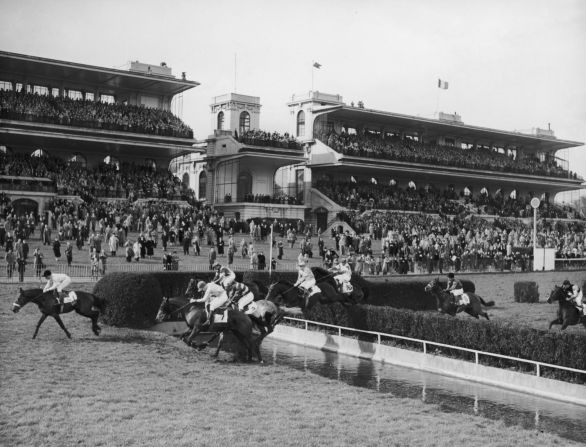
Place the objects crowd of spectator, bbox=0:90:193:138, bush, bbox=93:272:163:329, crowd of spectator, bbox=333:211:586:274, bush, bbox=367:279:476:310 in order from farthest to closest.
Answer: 1. crowd of spectator, bbox=0:90:193:138
2. crowd of spectator, bbox=333:211:586:274
3. bush, bbox=367:279:476:310
4. bush, bbox=93:272:163:329

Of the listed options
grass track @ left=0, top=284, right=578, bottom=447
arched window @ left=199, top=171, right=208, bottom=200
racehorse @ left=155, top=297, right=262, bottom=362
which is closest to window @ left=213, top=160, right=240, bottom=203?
arched window @ left=199, top=171, right=208, bottom=200

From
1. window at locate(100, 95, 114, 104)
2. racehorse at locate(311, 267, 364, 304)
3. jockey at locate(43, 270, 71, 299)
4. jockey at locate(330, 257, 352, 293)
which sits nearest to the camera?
jockey at locate(43, 270, 71, 299)

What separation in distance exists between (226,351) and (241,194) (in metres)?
35.5

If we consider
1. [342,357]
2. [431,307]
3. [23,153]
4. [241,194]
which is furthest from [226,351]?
[241,194]

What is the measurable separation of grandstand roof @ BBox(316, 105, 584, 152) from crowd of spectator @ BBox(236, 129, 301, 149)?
5.38 meters

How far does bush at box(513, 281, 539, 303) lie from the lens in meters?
28.5

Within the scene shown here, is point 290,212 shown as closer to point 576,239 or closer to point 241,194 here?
point 241,194

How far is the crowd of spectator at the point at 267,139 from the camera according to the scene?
51.5 meters

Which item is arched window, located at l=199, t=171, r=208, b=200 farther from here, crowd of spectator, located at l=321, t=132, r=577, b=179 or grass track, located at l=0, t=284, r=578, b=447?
grass track, located at l=0, t=284, r=578, b=447

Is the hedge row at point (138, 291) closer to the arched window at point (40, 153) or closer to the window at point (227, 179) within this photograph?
the arched window at point (40, 153)

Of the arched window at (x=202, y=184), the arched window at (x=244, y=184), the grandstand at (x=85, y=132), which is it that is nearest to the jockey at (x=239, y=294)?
the grandstand at (x=85, y=132)

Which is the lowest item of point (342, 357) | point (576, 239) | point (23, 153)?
point (342, 357)

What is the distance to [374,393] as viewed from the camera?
44.9 feet

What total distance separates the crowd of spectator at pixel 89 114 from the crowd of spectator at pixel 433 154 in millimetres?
13151
